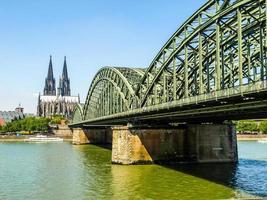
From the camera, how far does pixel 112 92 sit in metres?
101

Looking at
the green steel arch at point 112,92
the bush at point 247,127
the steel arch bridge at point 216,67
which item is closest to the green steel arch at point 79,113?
the green steel arch at point 112,92

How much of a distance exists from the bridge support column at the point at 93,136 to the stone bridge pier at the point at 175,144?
70.2 m

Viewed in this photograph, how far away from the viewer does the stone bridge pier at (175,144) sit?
202 ft

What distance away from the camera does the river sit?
36844 mm

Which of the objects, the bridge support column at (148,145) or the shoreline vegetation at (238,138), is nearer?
the bridge support column at (148,145)

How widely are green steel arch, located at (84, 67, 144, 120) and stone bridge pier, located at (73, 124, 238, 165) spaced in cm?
1033

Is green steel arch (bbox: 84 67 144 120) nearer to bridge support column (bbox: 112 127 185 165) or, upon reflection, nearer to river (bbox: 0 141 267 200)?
bridge support column (bbox: 112 127 185 165)

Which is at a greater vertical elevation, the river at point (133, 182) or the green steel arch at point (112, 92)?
the green steel arch at point (112, 92)

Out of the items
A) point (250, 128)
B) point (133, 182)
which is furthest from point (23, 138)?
point (133, 182)

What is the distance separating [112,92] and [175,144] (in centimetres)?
3999

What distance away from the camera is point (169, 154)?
6294cm

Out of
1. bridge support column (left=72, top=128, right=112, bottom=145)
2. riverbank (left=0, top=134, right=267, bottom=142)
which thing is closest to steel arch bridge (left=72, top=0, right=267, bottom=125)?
bridge support column (left=72, top=128, right=112, bottom=145)

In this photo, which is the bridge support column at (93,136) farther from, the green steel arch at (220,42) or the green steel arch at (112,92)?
the green steel arch at (220,42)

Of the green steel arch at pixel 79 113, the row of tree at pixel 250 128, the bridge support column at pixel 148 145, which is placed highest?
the green steel arch at pixel 79 113
